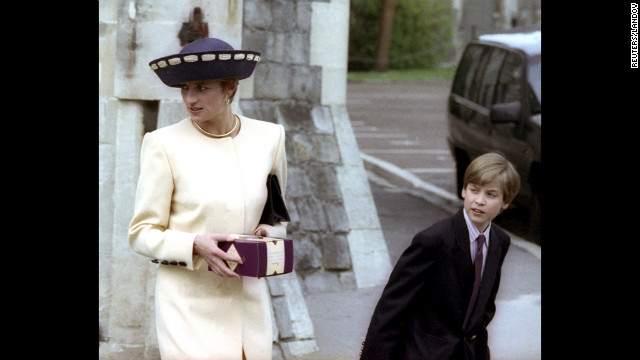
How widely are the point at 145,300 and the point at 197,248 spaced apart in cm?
296

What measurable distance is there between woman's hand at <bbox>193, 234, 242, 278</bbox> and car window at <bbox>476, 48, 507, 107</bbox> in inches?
337

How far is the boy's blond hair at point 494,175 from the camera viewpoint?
430cm

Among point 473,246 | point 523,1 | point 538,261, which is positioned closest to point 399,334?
point 473,246

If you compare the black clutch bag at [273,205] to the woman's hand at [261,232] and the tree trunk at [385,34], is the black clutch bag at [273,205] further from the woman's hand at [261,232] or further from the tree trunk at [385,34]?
the tree trunk at [385,34]

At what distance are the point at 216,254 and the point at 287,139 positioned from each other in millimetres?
4822

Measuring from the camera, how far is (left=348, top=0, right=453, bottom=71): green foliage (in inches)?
1405

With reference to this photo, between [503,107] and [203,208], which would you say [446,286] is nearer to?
[203,208]

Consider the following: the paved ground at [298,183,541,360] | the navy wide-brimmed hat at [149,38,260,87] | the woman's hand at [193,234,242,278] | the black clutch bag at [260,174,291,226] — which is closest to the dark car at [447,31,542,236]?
the paved ground at [298,183,541,360]

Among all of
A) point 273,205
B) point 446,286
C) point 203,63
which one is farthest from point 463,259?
point 203,63

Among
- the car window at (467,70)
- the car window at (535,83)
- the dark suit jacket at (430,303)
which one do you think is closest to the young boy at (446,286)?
the dark suit jacket at (430,303)

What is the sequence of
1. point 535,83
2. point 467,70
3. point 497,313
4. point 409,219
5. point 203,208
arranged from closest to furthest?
1. point 203,208
2. point 497,313
3. point 535,83
4. point 409,219
5. point 467,70

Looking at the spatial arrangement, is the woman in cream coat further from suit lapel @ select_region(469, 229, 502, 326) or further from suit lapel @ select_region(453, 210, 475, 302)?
suit lapel @ select_region(469, 229, 502, 326)

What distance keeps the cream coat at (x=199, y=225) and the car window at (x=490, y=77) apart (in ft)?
27.3

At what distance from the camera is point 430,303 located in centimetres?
429
